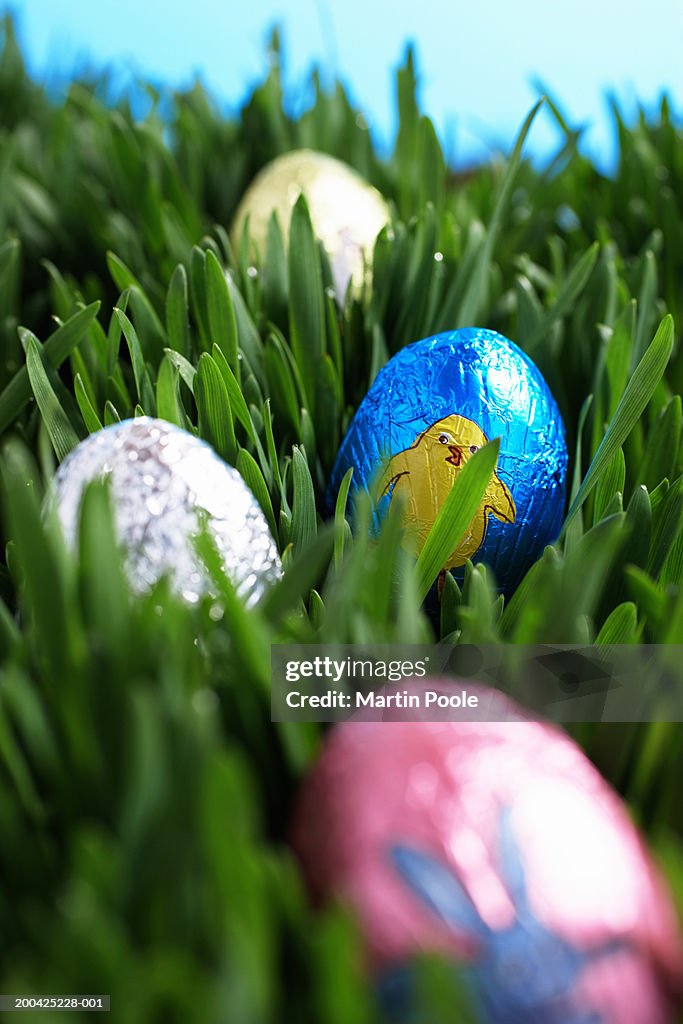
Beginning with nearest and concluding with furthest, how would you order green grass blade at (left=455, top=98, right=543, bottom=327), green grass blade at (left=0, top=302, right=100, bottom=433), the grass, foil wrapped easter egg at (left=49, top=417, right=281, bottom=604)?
the grass < foil wrapped easter egg at (left=49, top=417, right=281, bottom=604) < green grass blade at (left=0, top=302, right=100, bottom=433) < green grass blade at (left=455, top=98, right=543, bottom=327)

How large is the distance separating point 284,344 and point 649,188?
0.41 metres

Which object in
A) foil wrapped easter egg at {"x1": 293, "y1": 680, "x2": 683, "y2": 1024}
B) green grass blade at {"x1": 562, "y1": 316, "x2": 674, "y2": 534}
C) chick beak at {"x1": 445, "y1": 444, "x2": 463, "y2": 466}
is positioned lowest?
foil wrapped easter egg at {"x1": 293, "y1": 680, "x2": 683, "y2": 1024}

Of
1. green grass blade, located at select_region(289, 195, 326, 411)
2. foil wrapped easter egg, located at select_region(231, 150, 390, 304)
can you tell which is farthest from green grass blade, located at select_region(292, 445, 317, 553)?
foil wrapped easter egg, located at select_region(231, 150, 390, 304)

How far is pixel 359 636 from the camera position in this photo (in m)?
0.29

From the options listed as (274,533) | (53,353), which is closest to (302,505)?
(274,533)

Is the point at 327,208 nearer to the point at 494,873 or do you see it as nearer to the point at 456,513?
the point at 456,513

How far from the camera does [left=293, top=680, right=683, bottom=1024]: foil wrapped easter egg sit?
218 millimetres

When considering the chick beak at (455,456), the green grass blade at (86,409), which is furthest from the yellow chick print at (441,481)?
the green grass blade at (86,409)

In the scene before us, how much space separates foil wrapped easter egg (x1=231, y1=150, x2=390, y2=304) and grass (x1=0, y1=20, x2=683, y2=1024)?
0.03 meters

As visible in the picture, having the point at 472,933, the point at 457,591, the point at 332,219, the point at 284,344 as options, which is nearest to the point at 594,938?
the point at 472,933

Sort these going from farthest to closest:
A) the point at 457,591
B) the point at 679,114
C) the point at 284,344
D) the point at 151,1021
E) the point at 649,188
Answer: the point at 679,114 → the point at 649,188 → the point at 284,344 → the point at 457,591 → the point at 151,1021

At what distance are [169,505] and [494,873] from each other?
157 millimetres

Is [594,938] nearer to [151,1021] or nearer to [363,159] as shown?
[151,1021]

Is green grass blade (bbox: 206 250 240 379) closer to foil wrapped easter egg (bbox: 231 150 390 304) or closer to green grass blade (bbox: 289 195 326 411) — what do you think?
green grass blade (bbox: 289 195 326 411)
